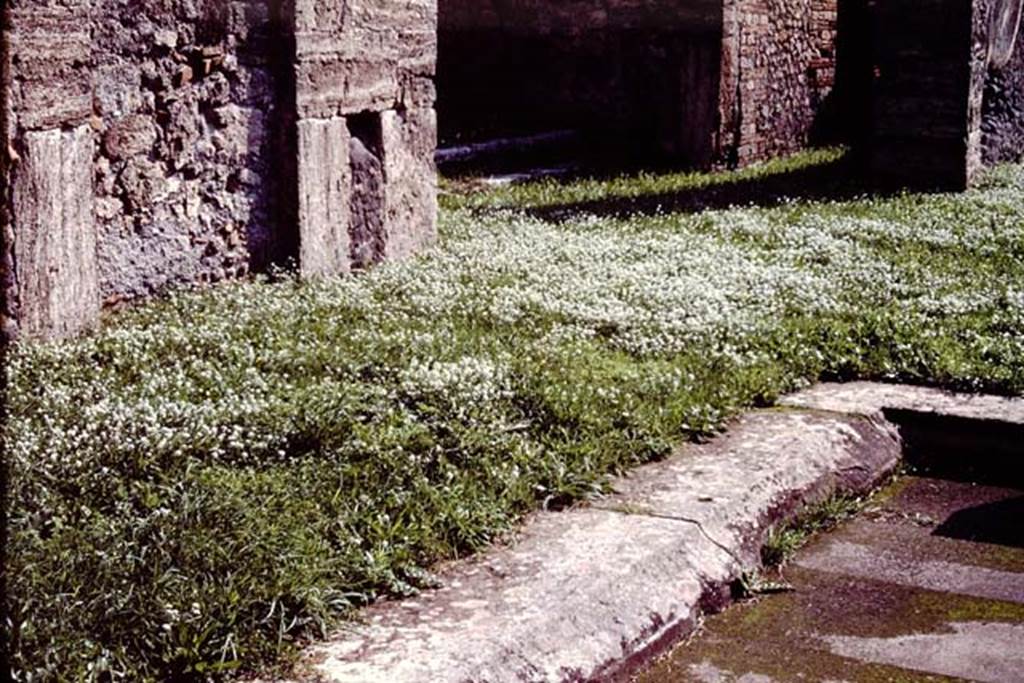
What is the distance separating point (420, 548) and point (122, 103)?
325 centimetres

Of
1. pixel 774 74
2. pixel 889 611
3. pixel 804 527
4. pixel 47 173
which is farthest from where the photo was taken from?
pixel 774 74

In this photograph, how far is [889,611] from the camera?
3.61 m

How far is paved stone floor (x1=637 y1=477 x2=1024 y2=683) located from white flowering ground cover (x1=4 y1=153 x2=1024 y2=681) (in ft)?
1.92

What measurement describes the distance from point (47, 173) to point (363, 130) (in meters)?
2.28

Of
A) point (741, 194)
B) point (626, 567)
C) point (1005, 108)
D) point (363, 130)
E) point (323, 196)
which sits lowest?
point (626, 567)

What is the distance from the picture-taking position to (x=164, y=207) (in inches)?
249

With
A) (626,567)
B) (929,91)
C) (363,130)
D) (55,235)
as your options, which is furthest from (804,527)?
(929,91)

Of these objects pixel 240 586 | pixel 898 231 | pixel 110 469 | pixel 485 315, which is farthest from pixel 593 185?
pixel 240 586

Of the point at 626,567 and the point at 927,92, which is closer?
the point at 626,567

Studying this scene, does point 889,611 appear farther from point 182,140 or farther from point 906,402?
point 182,140

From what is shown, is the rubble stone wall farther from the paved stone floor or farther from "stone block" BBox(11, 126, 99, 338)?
the paved stone floor

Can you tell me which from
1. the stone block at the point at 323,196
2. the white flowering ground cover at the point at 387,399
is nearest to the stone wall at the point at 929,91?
the white flowering ground cover at the point at 387,399

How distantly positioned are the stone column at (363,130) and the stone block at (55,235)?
1.35m

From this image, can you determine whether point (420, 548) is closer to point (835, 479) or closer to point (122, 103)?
point (835, 479)
